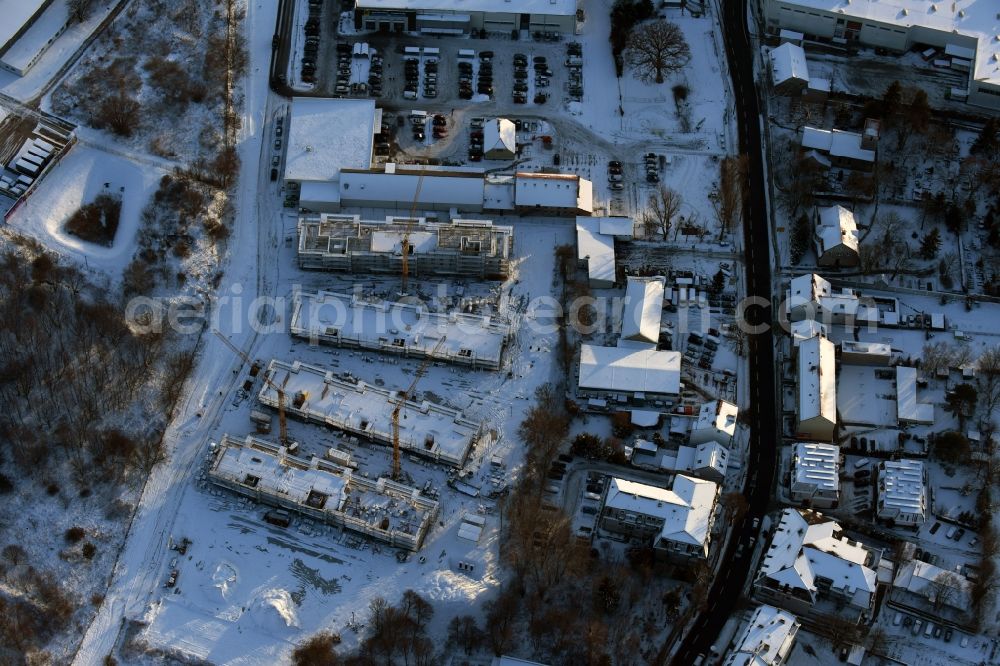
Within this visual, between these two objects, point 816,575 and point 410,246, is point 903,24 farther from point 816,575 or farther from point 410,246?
point 816,575

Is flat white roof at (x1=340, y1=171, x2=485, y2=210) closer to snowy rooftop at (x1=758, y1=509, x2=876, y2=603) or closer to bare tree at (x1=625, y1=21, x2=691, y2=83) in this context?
bare tree at (x1=625, y1=21, x2=691, y2=83)

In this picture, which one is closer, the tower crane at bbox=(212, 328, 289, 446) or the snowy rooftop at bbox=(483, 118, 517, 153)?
the tower crane at bbox=(212, 328, 289, 446)

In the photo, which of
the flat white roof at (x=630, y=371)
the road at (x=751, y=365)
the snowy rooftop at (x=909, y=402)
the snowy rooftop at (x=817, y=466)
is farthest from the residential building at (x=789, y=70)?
the snowy rooftop at (x=817, y=466)

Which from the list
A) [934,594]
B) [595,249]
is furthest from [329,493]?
[934,594]

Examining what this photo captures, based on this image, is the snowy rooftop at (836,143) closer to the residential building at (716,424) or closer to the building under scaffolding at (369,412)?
the residential building at (716,424)

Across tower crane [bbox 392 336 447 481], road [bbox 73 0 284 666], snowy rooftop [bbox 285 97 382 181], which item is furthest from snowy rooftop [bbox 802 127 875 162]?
road [bbox 73 0 284 666]

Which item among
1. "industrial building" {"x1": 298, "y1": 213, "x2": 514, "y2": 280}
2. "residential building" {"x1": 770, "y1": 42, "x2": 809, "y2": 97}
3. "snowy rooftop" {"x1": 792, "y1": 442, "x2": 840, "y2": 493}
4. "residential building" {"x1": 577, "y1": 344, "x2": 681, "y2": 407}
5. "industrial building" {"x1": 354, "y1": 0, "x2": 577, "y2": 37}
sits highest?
"industrial building" {"x1": 354, "y1": 0, "x2": 577, "y2": 37}
